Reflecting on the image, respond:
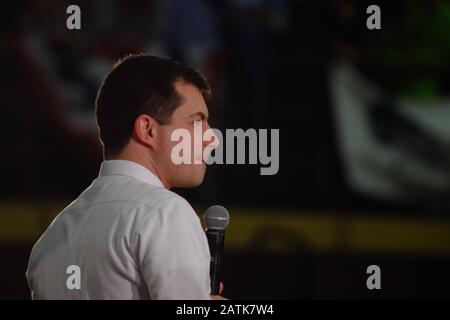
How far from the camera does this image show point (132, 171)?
1905mm

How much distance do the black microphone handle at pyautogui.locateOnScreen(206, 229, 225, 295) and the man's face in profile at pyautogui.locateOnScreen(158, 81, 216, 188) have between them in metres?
0.15

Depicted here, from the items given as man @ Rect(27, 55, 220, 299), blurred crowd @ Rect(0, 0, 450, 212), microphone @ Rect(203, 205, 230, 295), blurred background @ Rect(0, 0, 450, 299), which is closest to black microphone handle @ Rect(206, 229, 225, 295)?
microphone @ Rect(203, 205, 230, 295)

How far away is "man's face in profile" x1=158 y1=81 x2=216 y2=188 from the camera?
1907mm

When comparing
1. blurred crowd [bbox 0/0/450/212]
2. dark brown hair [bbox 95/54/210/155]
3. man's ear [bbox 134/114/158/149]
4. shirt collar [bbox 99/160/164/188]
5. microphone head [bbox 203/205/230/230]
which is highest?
blurred crowd [bbox 0/0/450/212]

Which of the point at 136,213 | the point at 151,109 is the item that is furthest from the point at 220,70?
the point at 136,213

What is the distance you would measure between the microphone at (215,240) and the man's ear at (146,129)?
0.25m

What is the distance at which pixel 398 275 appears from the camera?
579 cm

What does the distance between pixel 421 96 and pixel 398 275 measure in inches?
50.6

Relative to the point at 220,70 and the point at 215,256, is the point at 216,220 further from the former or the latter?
the point at 220,70

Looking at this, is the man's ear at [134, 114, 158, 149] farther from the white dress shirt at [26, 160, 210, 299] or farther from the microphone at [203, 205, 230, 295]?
the microphone at [203, 205, 230, 295]

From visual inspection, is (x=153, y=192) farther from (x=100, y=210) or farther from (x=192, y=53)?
(x=192, y=53)
